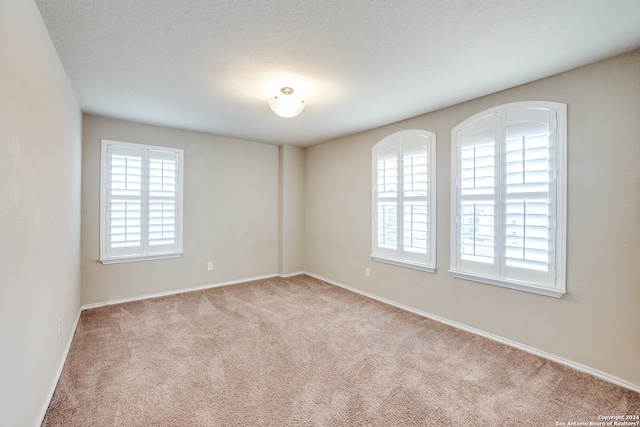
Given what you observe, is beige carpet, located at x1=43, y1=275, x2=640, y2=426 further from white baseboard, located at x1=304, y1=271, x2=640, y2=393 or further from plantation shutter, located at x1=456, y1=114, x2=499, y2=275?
plantation shutter, located at x1=456, y1=114, x2=499, y2=275

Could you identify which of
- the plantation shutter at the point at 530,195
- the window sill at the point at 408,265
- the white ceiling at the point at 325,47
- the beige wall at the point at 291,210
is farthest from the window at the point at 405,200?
the beige wall at the point at 291,210

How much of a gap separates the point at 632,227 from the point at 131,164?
5221mm

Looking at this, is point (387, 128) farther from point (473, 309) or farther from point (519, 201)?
point (473, 309)

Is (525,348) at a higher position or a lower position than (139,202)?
lower

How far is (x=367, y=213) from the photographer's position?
4246 millimetres

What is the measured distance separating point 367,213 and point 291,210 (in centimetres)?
166

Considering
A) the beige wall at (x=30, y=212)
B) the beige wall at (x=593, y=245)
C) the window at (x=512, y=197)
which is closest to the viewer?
the beige wall at (x=30, y=212)

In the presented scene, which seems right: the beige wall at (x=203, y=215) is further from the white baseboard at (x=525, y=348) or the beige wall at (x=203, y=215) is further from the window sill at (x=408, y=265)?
the white baseboard at (x=525, y=348)

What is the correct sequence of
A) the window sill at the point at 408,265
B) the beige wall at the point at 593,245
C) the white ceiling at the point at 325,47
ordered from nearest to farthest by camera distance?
the white ceiling at the point at 325,47, the beige wall at the point at 593,245, the window sill at the point at 408,265

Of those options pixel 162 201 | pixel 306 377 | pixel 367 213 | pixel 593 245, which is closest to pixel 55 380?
pixel 306 377

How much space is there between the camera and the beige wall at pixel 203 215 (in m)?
3.58

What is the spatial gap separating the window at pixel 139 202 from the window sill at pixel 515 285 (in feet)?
12.6

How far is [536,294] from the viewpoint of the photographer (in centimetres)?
254

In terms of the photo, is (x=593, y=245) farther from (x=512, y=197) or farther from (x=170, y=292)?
(x=170, y=292)
